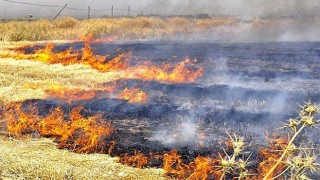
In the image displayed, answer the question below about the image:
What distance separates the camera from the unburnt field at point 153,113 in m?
6.70

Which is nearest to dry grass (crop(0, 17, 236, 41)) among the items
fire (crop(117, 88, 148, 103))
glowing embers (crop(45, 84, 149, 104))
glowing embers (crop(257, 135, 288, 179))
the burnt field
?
the burnt field

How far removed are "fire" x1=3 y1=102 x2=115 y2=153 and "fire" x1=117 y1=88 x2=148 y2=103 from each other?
203 cm

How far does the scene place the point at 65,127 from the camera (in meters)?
9.19

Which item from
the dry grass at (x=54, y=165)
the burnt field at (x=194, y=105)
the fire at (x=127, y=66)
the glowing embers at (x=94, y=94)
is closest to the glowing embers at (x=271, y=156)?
the burnt field at (x=194, y=105)

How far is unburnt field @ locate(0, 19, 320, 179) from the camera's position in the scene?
6.70 meters

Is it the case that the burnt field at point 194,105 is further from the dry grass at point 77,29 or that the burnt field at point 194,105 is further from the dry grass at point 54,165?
the dry grass at point 77,29

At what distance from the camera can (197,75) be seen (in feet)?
52.6

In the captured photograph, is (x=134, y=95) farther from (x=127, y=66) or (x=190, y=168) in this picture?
(x=190, y=168)

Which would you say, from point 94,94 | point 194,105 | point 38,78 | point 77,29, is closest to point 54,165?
point 194,105

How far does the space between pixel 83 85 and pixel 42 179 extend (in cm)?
874

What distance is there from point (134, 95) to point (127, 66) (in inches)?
235

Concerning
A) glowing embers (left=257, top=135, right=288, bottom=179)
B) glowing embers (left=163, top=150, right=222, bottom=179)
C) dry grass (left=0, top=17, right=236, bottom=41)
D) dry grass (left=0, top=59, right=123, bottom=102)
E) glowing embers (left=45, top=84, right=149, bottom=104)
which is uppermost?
dry grass (left=0, top=17, right=236, bottom=41)

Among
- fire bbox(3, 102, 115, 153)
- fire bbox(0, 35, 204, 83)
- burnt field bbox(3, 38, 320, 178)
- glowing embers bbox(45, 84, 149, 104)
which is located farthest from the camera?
fire bbox(0, 35, 204, 83)

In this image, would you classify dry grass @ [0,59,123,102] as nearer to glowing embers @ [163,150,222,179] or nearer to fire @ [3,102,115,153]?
fire @ [3,102,115,153]
